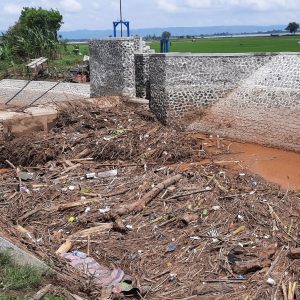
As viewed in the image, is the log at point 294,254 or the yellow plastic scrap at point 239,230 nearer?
the log at point 294,254

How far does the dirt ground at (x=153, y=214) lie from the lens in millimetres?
7660

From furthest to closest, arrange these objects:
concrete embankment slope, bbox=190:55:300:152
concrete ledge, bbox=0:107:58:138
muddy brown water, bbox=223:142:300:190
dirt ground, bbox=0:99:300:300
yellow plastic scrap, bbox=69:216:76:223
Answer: concrete embankment slope, bbox=190:55:300:152 → concrete ledge, bbox=0:107:58:138 → muddy brown water, bbox=223:142:300:190 → yellow plastic scrap, bbox=69:216:76:223 → dirt ground, bbox=0:99:300:300

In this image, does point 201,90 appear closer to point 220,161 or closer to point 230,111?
point 230,111

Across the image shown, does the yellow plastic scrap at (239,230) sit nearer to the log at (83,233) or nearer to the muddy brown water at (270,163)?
the log at (83,233)

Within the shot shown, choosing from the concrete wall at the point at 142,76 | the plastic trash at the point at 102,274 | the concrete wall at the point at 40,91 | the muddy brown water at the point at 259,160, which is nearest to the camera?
the plastic trash at the point at 102,274

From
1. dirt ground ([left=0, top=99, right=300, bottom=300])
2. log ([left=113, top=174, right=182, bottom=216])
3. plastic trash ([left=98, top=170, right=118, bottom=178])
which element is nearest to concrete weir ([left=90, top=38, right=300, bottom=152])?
dirt ground ([left=0, top=99, right=300, bottom=300])

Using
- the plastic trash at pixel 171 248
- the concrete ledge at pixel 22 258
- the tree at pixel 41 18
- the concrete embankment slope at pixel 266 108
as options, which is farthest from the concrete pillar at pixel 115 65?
the tree at pixel 41 18

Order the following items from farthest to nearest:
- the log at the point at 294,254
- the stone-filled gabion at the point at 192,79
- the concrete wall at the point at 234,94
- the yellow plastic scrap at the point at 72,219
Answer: the stone-filled gabion at the point at 192,79 → the concrete wall at the point at 234,94 → the yellow plastic scrap at the point at 72,219 → the log at the point at 294,254

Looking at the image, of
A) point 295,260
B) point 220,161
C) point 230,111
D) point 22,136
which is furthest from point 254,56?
point 295,260

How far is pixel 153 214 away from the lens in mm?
9906

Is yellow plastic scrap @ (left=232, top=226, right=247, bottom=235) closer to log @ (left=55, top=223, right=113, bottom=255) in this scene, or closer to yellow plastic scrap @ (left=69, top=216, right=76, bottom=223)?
log @ (left=55, top=223, right=113, bottom=255)

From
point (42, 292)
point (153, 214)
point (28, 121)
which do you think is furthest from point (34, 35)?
point (42, 292)

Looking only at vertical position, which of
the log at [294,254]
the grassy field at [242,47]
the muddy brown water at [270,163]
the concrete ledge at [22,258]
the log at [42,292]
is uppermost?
the grassy field at [242,47]

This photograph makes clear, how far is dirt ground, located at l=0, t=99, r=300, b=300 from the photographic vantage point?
7.66m
